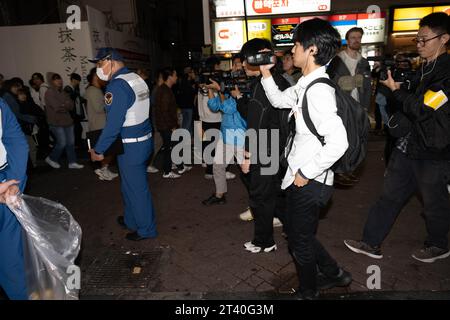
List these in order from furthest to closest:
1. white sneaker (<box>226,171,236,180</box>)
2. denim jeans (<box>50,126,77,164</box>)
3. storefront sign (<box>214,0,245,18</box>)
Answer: storefront sign (<box>214,0,245,18</box>) → denim jeans (<box>50,126,77,164</box>) → white sneaker (<box>226,171,236,180</box>)

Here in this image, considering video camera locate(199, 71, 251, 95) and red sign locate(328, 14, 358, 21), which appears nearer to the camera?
video camera locate(199, 71, 251, 95)

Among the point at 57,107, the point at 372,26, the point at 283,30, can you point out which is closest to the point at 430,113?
the point at 57,107

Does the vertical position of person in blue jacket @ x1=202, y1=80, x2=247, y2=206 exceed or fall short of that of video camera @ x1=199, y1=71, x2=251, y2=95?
it falls short

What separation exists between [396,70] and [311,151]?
1.50 meters

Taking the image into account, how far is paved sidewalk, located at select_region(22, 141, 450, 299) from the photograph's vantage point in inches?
119

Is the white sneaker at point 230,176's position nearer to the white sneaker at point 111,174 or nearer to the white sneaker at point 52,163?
the white sneaker at point 111,174

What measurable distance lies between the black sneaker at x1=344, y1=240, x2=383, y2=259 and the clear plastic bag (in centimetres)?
271

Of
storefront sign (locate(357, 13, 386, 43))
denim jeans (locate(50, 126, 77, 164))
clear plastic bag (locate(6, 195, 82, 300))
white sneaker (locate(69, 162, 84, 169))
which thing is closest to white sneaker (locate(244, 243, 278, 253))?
clear plastic bag (locate(6, 195, 82, 300))

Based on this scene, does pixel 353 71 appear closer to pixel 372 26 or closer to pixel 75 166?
pixel 75 166

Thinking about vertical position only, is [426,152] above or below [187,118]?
above

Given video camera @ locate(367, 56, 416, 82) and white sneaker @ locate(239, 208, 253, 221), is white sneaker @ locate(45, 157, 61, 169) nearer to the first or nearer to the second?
white sneaker @ locate(239, 208, 253, 221)

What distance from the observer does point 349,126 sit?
2.27 m

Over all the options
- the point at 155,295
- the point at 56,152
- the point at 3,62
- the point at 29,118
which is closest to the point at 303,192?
the point at 155,295

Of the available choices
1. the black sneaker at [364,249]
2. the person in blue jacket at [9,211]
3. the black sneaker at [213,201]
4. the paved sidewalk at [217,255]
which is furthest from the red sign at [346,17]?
the person in blue jacket at [9,211]
